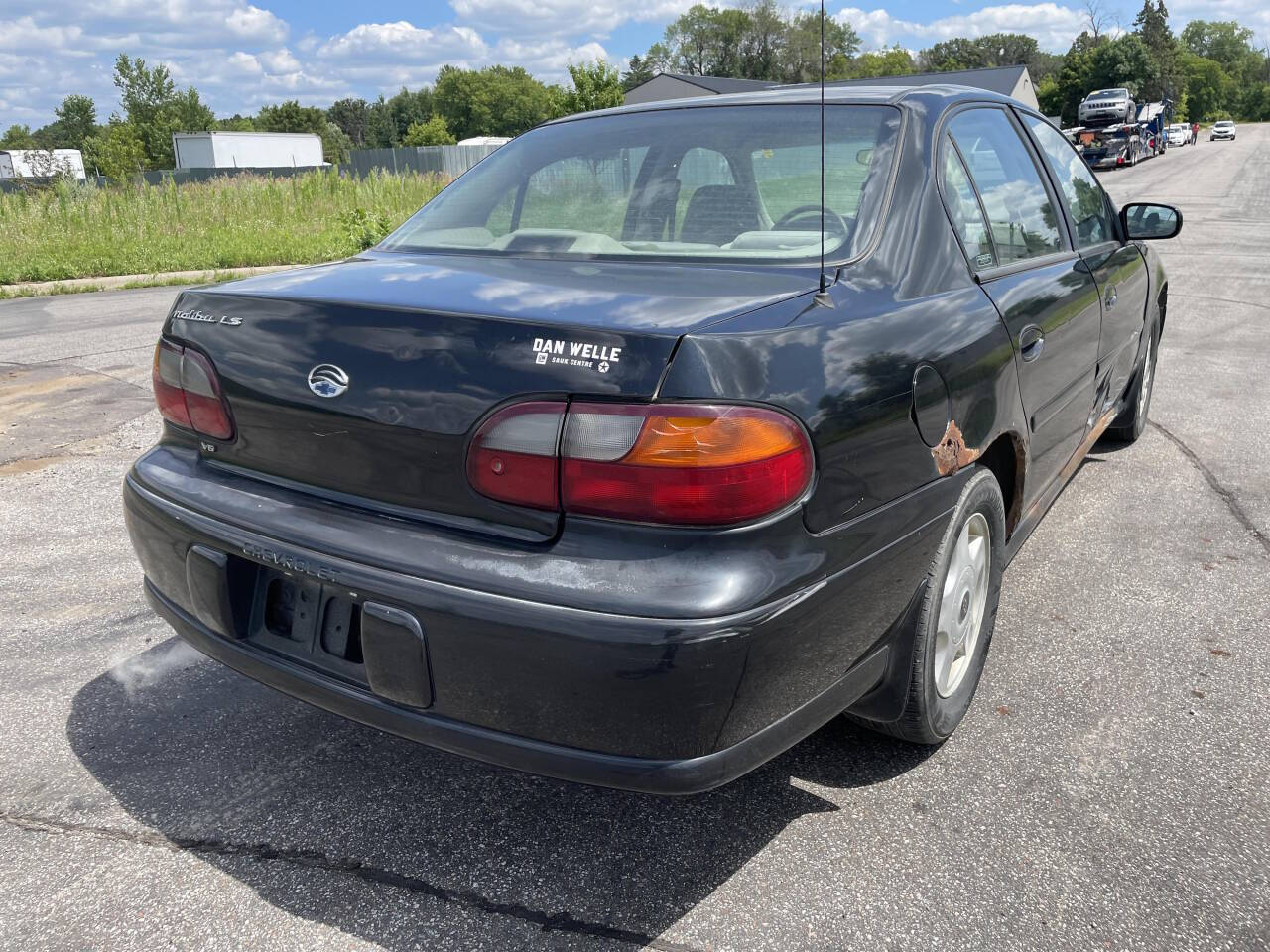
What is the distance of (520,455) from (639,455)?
0.24m

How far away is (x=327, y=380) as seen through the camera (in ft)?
6.89

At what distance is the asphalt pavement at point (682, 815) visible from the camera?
206 cm

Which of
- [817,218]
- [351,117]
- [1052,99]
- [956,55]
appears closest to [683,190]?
[817,218]

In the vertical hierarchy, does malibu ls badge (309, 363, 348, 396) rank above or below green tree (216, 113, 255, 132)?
below

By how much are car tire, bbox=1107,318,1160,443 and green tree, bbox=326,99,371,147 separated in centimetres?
14864

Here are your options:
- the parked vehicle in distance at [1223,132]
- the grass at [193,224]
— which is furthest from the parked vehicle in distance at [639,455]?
the parked vehicle in distance at [1223,132]

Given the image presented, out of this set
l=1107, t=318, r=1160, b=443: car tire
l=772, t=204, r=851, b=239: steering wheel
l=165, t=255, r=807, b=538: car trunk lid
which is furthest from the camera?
l=1107, t=318, r=1160, b=443: car tire

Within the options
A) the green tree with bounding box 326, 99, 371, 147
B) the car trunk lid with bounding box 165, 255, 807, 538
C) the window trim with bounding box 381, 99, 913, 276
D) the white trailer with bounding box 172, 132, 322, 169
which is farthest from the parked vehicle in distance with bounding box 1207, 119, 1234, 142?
the green tree with bounding box 326, 99, 371, 147

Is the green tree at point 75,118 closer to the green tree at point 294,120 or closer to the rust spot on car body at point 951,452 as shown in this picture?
the green tree at point 294,120

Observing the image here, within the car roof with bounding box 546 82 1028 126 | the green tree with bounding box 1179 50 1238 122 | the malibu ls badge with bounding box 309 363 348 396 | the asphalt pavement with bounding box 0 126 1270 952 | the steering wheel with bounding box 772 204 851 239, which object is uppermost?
the green tree with bounding box 1179 50 1238 122

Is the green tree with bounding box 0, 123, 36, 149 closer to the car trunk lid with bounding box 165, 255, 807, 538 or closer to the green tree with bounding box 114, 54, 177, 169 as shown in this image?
the green tree with bounding box 114, 54, 177, 169

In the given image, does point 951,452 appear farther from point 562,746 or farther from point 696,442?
point 562,746

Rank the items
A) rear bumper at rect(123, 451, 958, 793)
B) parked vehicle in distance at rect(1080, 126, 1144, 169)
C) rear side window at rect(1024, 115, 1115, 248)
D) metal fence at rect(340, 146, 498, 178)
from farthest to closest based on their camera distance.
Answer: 1. metal fence at rect(340, 146, 498, 178)
2. parked vehicle in distance at rect(1080, 126, 1144, 169)
3. rear side window at rect(1024, 115, 1115, 248)
4. rear bumper at rect(123, 451, 958, 793)

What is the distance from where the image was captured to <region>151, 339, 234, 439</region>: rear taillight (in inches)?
92.6
